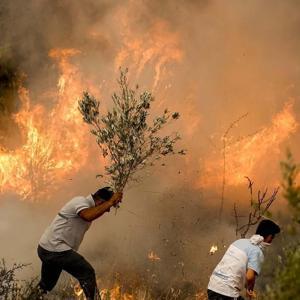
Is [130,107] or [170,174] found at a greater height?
[130,107]

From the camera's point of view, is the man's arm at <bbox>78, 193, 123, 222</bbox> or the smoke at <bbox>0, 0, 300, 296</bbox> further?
the smoke at <bbox>0, 0, 300, 296</bbox>

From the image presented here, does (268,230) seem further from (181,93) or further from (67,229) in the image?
(181,93)

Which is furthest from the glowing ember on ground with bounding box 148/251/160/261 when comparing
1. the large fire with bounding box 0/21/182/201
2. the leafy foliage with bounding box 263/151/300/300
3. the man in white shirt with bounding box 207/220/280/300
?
the leafy foliage with bounding box 263/151/300/300

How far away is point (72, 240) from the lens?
21.3 feet

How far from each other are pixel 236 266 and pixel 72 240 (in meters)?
2.25

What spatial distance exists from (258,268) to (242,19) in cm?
832

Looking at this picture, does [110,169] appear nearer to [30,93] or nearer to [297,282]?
[297,282]

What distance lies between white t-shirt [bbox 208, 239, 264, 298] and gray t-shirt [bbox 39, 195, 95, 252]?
6.45ft

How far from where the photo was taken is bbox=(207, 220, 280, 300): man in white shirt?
210 inches

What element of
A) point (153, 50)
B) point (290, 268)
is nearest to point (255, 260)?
point (290, 268)

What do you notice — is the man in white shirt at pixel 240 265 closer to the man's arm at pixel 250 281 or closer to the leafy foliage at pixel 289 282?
the man's arm at pixel 250 281

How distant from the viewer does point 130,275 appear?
9.21 m

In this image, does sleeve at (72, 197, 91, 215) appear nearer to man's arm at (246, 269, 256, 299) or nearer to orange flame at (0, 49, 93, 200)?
man's arm at (246, 269, 256, 299)

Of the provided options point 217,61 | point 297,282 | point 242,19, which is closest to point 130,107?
point 297,282
